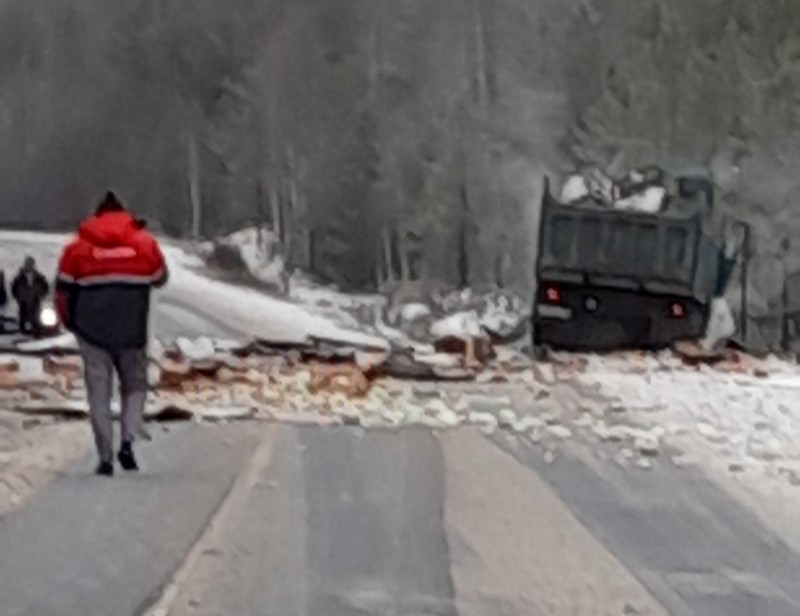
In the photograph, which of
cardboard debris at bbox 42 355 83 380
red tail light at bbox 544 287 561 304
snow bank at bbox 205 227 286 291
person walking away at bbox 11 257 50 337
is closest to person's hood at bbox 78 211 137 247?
cardboard debris at bbox 42 355 83 380

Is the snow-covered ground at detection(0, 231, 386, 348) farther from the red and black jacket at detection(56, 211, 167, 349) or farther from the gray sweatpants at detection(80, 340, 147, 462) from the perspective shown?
the red and black jacket at detection(56, 211, 167, 349)

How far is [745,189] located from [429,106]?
66.5ft

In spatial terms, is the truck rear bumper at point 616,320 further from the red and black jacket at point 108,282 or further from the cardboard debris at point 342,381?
the red and black jacket at point 108,282

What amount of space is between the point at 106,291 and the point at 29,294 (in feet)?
73.7

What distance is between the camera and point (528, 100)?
6556 centimetres

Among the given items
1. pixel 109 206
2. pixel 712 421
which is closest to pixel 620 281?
pixel 712 421

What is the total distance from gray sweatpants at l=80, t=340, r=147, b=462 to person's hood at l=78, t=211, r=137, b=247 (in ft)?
2.06

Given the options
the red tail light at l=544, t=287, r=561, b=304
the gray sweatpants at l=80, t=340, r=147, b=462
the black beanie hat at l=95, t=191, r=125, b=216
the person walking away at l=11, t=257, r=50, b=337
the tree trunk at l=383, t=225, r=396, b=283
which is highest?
the black beanie hat at l=95, t=191, r=125, b=216

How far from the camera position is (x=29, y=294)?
3372 centimetres

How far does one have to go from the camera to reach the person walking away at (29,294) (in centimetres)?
3294

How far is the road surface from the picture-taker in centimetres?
760

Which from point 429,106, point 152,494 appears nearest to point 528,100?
point 429,106

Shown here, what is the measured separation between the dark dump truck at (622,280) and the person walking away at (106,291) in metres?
18.1

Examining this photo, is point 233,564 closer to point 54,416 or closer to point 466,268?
point 54,416
